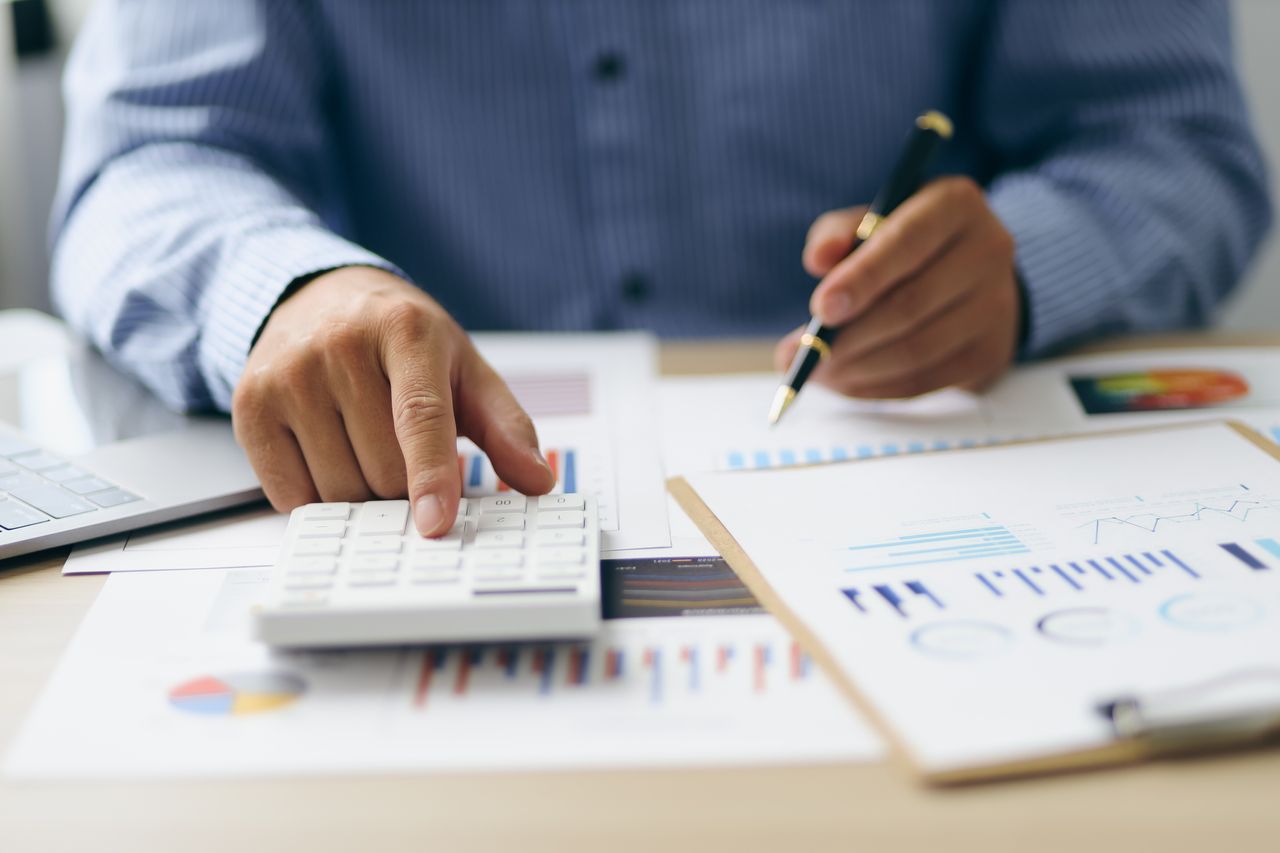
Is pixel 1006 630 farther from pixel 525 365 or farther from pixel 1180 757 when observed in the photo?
pixel 525 365

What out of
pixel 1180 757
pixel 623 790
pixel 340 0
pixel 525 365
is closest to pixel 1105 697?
pixel 1180 757

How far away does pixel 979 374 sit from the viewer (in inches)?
24.8

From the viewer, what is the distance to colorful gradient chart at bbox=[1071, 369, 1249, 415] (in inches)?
23.6

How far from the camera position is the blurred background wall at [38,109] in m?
1.16

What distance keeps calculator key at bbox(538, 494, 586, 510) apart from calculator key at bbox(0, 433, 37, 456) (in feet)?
1.00

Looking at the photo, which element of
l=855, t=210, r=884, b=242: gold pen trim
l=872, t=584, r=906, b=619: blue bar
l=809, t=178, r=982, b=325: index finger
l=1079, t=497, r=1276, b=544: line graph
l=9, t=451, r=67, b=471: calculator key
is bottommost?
l=872, t=584, r=906, b=619: blue bar

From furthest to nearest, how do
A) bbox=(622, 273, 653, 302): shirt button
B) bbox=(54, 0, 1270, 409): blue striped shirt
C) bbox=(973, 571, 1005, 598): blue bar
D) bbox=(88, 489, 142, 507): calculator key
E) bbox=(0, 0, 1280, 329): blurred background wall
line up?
bbox=(0, 0, 1280, 329): blurred background wall < bbox=(622, 273, 653, 302): shirt button < bbox=(54, 0, 1270, 409): blue striped shirt < bbox=(88, 489, 142, 507): calculator key < bbox=(973, 571, 1005, 598): blue bar

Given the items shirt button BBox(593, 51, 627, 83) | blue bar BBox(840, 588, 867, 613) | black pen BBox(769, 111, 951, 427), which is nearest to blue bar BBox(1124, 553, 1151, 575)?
blue bar BBox(840, 588, 867, 613)

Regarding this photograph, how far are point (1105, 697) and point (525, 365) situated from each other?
45 centimetres

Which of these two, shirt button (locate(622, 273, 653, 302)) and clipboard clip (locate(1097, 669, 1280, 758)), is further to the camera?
shirt button (locate(622, 273, 653, 302))

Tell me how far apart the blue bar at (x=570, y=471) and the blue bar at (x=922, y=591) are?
18 cm

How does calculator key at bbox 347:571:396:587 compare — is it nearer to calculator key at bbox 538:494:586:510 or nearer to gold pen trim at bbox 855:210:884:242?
calculator key at bbox 538:494:586:510

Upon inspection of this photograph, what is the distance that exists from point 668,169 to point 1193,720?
0.62 meters

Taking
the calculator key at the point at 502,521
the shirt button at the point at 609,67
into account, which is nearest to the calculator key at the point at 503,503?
the calculator key at the point at 502,521
